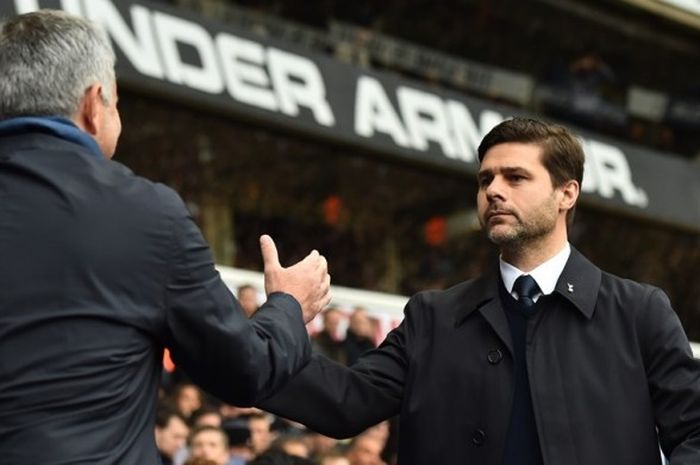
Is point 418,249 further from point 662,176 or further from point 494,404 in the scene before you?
point 494,404

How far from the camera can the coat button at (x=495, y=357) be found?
11.9 feet

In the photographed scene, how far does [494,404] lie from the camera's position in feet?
11.7

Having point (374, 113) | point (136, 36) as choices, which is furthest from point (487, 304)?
point (374, 113)

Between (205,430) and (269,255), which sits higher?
Answer: (269,255)

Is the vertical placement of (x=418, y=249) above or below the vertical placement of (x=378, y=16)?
below

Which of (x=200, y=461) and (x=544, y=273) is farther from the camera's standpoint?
(x=200, y=461)

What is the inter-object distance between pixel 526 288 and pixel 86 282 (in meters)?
1.55

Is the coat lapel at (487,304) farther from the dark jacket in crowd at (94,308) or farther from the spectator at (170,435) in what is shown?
the spectator at (170,435)

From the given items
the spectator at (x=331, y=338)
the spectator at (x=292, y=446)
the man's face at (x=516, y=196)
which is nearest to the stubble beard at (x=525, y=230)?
the man's face at (x=516, y=196)

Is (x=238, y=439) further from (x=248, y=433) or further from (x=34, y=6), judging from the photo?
(x=34, y=6)

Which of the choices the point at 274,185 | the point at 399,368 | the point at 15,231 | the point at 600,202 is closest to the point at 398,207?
the point at 274,185

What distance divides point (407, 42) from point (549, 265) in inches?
538

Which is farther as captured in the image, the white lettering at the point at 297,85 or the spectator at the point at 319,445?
the white lettering at the point at 297,85

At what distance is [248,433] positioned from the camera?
7.48 meters
